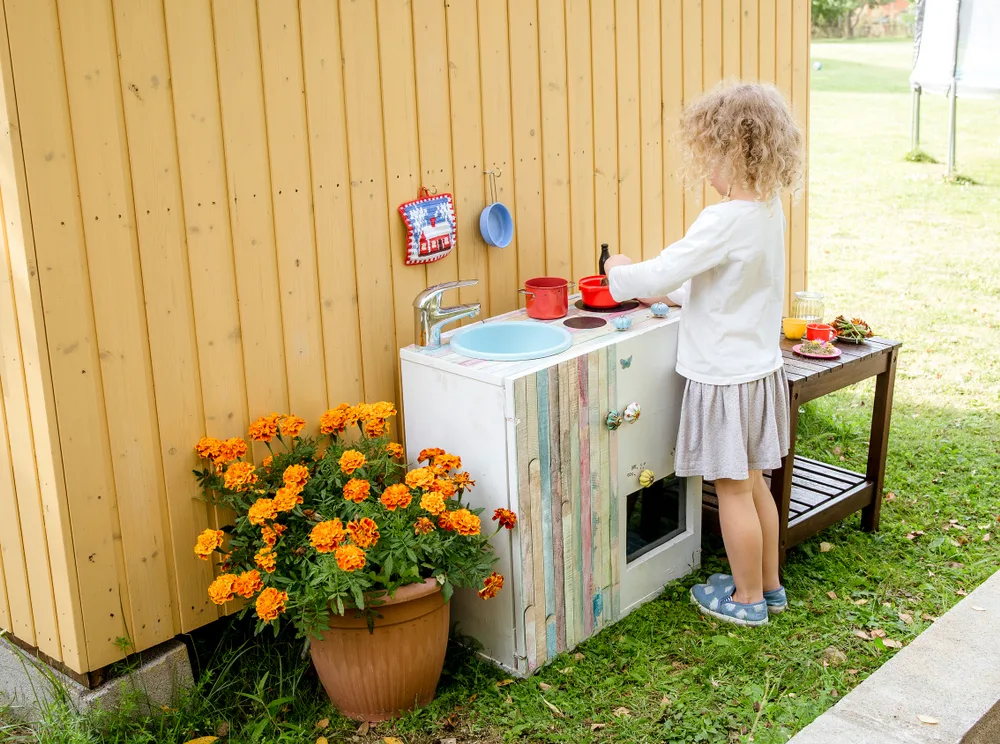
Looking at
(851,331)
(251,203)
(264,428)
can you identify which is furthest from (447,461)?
(851,331)

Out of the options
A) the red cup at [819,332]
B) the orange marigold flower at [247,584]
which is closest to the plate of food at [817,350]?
the red cup at [819,332]

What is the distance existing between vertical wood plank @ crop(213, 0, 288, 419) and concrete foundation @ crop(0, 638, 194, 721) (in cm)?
74

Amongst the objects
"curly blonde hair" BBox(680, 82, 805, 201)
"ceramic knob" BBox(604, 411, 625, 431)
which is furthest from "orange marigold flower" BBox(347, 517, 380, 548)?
"curly blonde hair" BBox(680, 82, 805, 201)

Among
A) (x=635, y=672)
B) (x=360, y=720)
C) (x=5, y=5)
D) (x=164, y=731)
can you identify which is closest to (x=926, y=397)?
(x=635, y=672)

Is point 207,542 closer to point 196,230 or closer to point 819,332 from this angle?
point 196,230

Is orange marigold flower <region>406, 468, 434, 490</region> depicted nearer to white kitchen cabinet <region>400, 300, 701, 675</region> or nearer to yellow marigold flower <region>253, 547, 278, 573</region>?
white kitchen cabinet <region>400, 300, 701, 675</region>

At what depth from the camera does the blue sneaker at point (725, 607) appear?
12.0ft

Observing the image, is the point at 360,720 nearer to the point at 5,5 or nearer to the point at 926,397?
the point at 5,5

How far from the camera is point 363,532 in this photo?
9.64 ft

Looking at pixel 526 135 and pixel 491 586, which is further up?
pixel 526 135

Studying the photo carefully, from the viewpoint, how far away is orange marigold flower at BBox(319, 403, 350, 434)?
329 centimetres

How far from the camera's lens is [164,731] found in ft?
10.2

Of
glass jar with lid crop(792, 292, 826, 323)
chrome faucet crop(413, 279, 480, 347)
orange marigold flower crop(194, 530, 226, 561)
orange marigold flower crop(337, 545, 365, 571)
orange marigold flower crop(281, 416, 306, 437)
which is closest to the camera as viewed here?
orange marigold flower crop(337, 545, 365, 571)

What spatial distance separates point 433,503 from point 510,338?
84 centimetres
